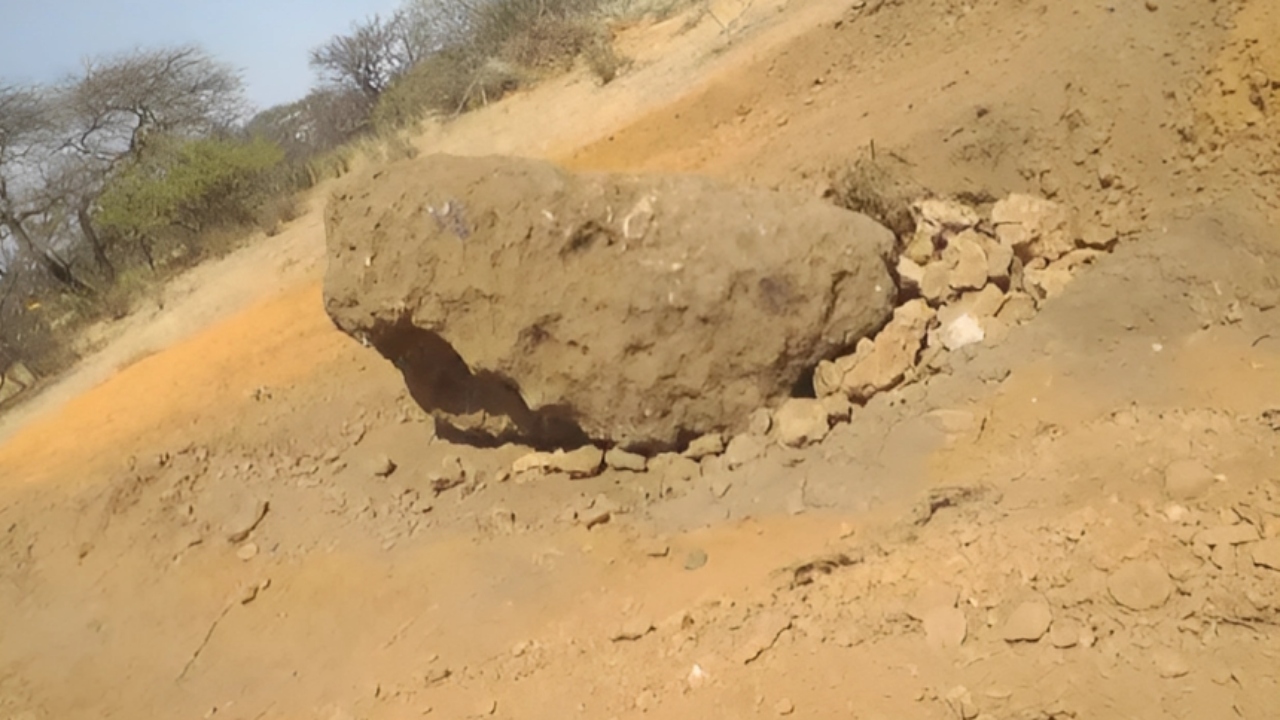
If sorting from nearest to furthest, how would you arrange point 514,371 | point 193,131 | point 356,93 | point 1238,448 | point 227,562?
point 1238,448 < point 514,371 < point 227,562 < point 193,131 < point 356,93

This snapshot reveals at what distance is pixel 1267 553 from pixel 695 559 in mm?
1907

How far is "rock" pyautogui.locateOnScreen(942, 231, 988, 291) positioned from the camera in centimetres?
430

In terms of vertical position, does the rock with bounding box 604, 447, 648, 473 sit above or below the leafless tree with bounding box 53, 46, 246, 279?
below

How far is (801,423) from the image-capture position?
4160mm

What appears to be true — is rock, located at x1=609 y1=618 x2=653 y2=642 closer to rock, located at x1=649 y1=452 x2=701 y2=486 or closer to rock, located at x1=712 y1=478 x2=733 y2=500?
rock, located at x1=712 y1=478 x2=733 y2=500

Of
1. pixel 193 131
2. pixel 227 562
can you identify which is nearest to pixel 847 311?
pixel 227 562

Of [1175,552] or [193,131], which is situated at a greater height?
[193,131]

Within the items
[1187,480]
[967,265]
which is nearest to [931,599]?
[1187,480]

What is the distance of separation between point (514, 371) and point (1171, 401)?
99.5 inches

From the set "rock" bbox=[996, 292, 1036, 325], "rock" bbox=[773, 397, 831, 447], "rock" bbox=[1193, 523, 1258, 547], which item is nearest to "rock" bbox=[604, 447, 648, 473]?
"rock" bbox=[773, 397, 831, 447]

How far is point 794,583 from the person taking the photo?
11.2ft

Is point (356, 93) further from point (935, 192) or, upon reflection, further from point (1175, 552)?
point (1175, 552)

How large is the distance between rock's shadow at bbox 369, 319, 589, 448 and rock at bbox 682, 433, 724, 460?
52cm

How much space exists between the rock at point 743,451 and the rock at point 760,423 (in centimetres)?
3
